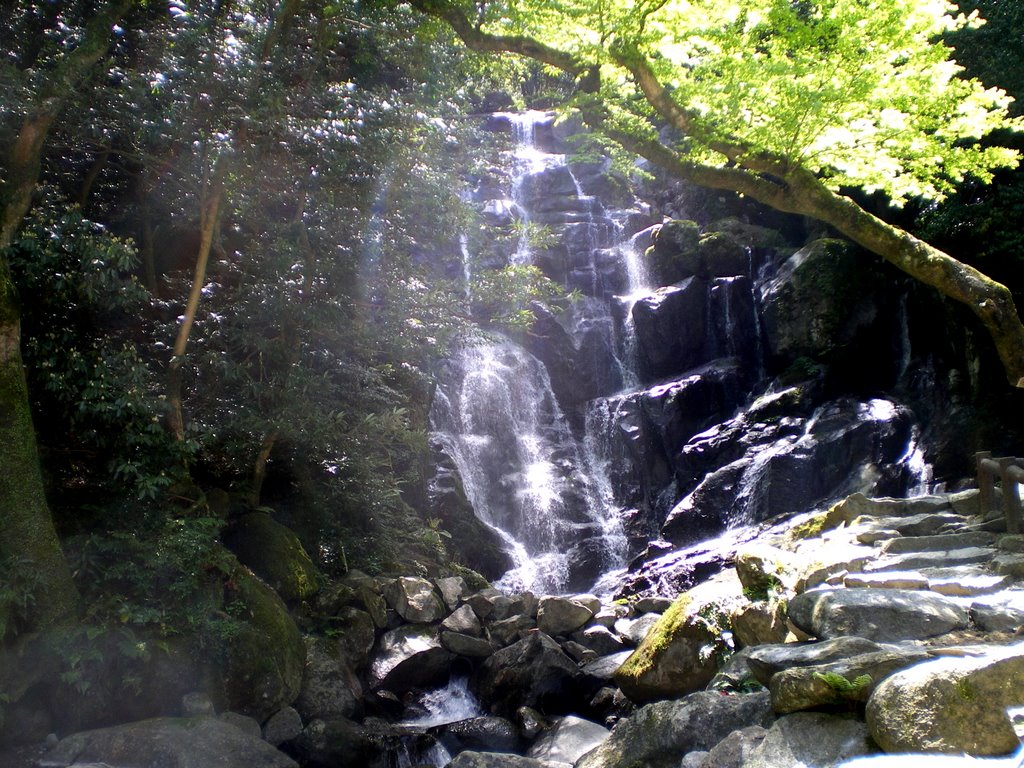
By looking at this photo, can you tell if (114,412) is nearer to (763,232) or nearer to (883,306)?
(883,306)

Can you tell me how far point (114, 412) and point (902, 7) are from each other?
26.4ft

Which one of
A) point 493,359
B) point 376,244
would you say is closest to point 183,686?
point 376,244

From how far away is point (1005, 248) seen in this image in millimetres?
13742

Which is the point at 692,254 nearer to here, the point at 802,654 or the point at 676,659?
the point at 676,659

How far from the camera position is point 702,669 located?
695cm

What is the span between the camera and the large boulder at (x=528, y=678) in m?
8.66

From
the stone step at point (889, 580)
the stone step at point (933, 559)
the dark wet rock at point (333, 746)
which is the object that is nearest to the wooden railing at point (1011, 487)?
the stone step at point (933, 559)

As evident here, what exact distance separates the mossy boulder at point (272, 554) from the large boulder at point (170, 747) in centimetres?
272

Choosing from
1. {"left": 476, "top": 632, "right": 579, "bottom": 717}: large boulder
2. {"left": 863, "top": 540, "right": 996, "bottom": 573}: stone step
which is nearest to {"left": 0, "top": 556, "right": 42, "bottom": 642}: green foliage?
{"left": 476, "top": 632, "right": 579, "bottom": 717}: large boulder

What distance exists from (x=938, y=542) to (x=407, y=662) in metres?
6.06

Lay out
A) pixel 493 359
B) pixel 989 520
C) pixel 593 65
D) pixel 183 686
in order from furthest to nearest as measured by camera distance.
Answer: pixel 493 359 < pixel 593 65 < pixel 989 520 < pixel 183 686

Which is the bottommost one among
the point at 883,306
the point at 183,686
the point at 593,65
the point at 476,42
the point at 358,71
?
the point at 183,686

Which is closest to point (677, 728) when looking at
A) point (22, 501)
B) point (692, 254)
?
point (22, 501)

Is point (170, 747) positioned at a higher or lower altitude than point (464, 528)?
lower
